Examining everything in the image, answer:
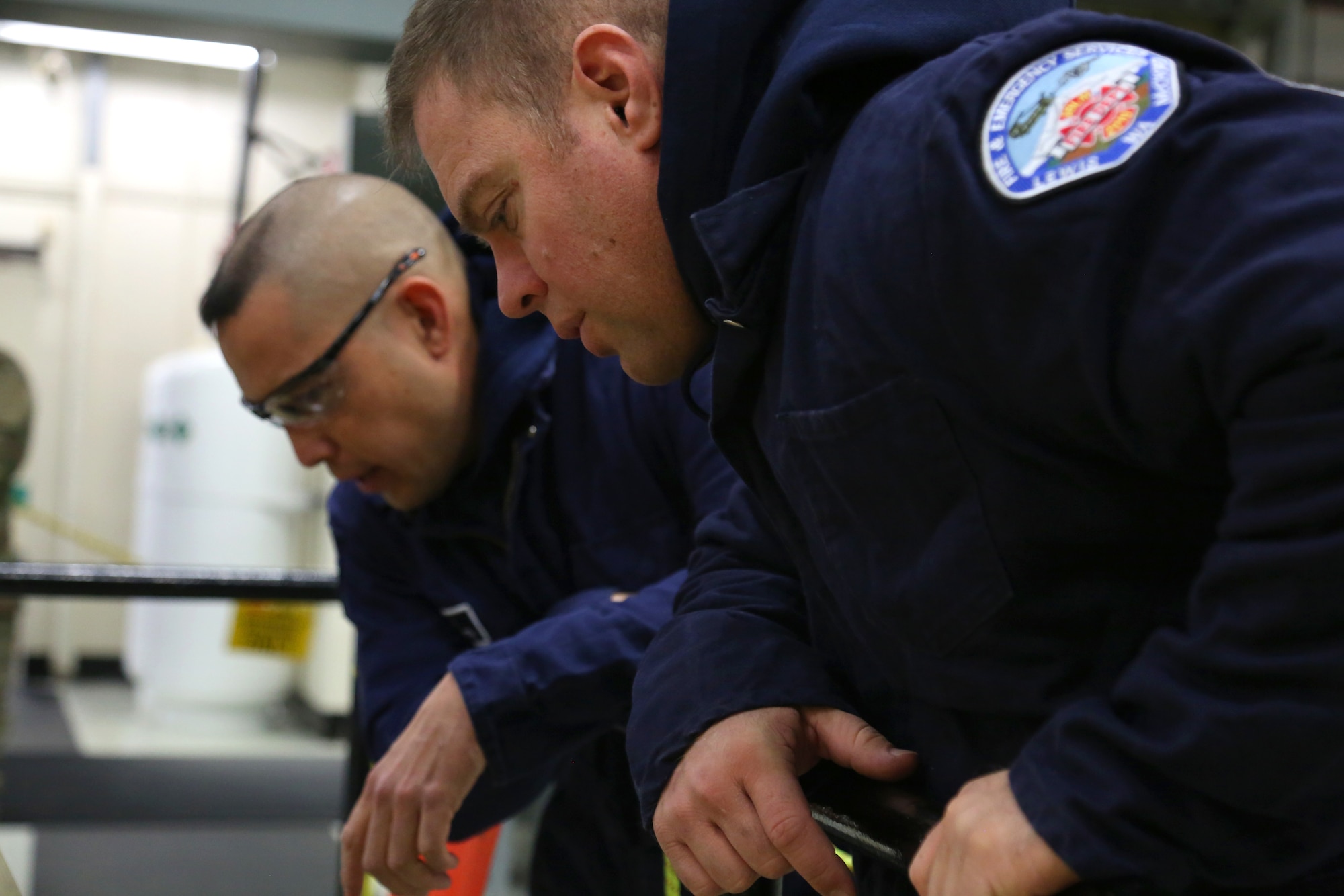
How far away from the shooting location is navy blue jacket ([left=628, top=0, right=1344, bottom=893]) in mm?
513

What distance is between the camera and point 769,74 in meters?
0.79

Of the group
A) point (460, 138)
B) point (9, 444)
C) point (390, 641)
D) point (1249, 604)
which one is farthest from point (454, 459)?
point (9, 444)

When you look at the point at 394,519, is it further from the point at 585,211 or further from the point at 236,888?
the point at 236,888

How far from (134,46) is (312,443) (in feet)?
15.2

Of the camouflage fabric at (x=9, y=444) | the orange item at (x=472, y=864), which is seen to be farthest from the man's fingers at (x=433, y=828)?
the camouflage fabric at (x=9, y=444)

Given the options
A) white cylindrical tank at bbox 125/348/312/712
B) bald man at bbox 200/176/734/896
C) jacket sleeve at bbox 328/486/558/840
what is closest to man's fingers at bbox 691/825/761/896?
bald man at bbox 200/176/734/896

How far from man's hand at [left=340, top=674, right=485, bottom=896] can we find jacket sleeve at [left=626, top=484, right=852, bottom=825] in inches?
15.8

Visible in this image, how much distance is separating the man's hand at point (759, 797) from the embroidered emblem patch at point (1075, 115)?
1.22 ft

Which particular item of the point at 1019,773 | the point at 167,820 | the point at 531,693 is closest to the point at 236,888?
the point at 167,820

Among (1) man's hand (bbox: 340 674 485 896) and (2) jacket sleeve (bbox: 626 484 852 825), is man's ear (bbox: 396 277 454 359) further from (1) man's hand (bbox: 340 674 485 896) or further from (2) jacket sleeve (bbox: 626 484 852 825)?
(2) jacket sleeve (bbox: 626 484 852 825)

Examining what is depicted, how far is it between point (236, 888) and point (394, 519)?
2.20 meters

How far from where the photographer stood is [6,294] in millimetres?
5793

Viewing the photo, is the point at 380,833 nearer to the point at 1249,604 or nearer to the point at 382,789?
the point at 382,789

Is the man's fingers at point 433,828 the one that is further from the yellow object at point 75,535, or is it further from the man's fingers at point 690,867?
the yellow object at point 75,535
